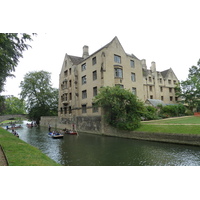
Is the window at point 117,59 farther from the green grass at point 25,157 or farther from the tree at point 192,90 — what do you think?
the green grass at point 25,157

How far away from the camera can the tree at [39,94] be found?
52.1 meters

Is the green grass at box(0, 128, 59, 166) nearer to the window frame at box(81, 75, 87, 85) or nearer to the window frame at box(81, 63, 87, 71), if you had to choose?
the window frame at box(81, 75, 87, 85)

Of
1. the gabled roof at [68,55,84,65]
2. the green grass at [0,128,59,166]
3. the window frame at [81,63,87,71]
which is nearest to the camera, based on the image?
the green grass at [0,128,59,166]

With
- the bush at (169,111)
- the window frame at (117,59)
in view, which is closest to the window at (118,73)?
the window frame at (117,59)

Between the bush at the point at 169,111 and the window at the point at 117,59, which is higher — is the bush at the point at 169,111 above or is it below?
below

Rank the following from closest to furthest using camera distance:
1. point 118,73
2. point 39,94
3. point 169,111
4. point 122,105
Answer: point 122,105 → point 118,73 → point 169,111 → point 39,94

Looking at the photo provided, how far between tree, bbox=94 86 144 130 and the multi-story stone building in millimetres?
4944

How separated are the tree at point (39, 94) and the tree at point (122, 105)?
3348cm

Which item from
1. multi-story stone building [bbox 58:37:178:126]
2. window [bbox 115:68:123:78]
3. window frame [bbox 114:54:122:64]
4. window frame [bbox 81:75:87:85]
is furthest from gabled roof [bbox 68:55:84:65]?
window [bbox 115:68:123:78]

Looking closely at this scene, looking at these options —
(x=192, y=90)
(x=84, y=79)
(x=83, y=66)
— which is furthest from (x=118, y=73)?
(x=192, y=90)

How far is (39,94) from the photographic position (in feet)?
172

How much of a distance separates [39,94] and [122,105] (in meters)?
37.0

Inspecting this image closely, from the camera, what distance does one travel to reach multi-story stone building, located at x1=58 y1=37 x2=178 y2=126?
101ft

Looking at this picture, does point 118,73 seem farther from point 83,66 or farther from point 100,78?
point 83,66
